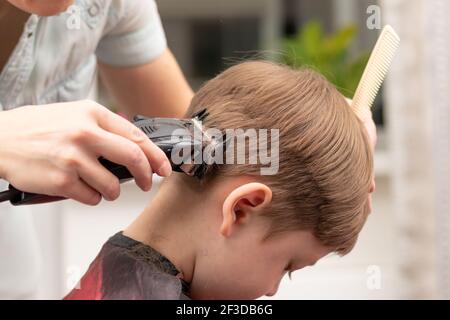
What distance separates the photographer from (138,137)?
57 cm

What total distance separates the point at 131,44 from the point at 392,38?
0.38 metres

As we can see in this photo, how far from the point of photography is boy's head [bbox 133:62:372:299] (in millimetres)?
706

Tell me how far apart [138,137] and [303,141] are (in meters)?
0.21

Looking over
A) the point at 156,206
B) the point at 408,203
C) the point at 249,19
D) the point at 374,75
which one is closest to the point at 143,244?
the point at 156,206

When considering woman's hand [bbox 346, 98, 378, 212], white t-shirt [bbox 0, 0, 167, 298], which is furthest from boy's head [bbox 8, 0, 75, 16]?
woman's hand [bbox 346, 98, 378, 212]

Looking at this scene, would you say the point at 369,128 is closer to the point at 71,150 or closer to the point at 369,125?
the point at 369,125

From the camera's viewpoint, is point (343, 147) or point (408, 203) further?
point (408, 203)

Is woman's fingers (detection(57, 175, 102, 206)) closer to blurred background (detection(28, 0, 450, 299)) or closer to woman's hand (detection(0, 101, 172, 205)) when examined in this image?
woman's hand (detection(0, 101, 172, 205))

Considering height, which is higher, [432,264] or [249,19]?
[249,19]

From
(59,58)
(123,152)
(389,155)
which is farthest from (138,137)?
(389,155)

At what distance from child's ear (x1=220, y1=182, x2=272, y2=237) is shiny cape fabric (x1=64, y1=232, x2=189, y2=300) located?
→ 77 millimetres

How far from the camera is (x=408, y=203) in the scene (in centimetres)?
162

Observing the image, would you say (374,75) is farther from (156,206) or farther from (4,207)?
(4,207)

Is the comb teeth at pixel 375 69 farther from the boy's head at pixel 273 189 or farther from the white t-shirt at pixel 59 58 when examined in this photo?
the white t-shirt at pixel 59 58
